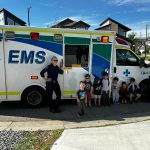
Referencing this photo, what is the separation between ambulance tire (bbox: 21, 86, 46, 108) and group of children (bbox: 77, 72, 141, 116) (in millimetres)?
1464

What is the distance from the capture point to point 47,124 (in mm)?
8539

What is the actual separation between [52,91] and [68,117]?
43.4 inches

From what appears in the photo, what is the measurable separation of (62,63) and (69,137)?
3.57 meters

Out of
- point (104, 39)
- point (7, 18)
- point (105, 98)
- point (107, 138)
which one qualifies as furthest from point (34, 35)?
point (7, 18)

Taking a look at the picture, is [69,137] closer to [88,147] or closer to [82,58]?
[88,147]

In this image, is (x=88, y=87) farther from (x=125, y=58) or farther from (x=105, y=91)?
(x=125, y=58)

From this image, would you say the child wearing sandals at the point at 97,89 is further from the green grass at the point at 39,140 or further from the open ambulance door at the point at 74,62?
the green grass at the point at 39,140

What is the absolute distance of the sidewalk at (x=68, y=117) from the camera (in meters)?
8.41

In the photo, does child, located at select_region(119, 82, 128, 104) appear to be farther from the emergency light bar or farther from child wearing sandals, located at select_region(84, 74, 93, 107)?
the emergency light bar

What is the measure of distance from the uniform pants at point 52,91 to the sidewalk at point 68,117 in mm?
300

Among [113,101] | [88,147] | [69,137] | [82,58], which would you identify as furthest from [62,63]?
[88,147]

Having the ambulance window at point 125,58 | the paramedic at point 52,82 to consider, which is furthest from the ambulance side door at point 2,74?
the ambulance window at point 125,58

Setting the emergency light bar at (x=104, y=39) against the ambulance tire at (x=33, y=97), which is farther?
the emergency light bar at (x=104, y=39)

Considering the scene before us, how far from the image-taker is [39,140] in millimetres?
7082
